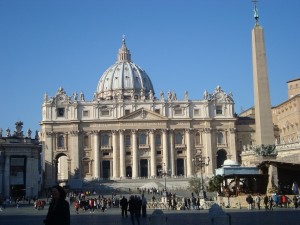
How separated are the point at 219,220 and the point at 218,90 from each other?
245ft

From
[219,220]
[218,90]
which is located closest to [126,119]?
[218,90]

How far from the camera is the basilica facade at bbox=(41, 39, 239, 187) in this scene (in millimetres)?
77875

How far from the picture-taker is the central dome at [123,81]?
106m

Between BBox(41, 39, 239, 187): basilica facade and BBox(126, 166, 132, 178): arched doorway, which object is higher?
BBox(41, 39, 239, 187): basilica facade

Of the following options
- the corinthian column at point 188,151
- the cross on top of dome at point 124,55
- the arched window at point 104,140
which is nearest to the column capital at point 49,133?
the arched window at point 104,140

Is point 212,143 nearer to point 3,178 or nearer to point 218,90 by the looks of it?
point 218,90

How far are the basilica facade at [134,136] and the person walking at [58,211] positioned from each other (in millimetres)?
69195

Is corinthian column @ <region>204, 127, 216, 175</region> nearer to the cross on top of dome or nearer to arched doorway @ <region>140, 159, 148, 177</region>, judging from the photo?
arched doorway @ <region>140, 159, 148, 177</region>

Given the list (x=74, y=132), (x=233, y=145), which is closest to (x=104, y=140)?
(x=74, y=132)

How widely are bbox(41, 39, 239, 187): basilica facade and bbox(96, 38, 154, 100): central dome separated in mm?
23699

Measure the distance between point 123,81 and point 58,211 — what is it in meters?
100

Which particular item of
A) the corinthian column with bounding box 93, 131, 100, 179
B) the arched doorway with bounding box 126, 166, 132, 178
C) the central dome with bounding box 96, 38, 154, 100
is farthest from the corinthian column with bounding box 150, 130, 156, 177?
the central dome with bounding box 96, 38, 154, 100

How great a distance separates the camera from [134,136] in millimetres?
78312

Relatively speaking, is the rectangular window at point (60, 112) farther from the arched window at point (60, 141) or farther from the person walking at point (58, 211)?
the person walking at point (58, 211)
